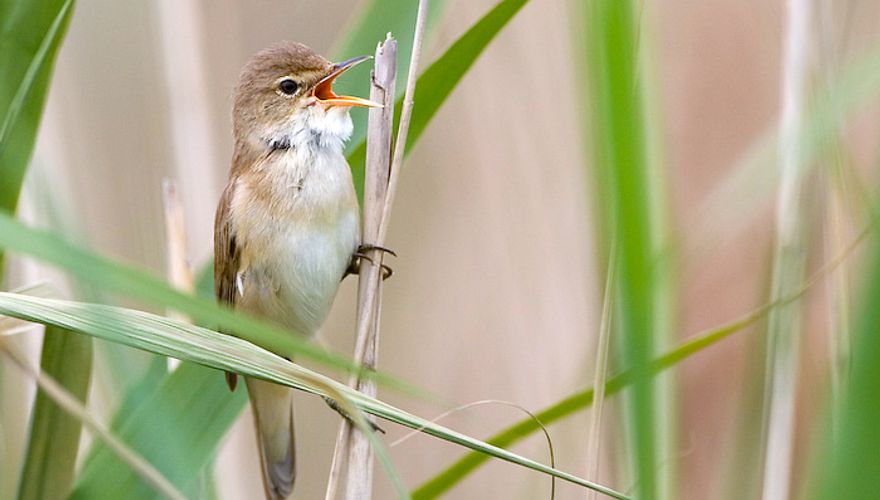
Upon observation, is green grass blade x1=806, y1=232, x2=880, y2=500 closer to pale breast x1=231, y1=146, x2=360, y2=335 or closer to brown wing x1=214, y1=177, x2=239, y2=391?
pale breast x1=231, y1=146, x2=360, y2=335

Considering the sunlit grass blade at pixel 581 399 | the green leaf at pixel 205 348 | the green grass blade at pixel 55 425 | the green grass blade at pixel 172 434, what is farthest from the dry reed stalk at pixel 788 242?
the green grass blade at pixel 55 425

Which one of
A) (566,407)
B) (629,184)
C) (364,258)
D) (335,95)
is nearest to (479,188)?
(335,95)

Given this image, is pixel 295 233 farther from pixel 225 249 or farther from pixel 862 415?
pixel 862 415

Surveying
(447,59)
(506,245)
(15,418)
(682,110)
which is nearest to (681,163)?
(682,110)

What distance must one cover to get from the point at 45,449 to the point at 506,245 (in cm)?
119

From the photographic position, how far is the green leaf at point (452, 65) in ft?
3.87

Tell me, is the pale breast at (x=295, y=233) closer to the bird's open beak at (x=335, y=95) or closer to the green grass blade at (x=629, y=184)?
the bird's open beak at (x=335, y=95)

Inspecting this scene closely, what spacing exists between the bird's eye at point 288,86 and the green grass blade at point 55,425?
603 millimetres

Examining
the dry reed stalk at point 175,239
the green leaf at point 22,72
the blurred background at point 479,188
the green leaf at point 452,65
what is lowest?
the green leaf at point 22,72

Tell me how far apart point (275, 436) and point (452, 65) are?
996 millimetres

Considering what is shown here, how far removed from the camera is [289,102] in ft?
5.66

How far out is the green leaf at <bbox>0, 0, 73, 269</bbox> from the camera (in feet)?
3.95

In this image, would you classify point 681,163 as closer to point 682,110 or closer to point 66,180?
point 682,110

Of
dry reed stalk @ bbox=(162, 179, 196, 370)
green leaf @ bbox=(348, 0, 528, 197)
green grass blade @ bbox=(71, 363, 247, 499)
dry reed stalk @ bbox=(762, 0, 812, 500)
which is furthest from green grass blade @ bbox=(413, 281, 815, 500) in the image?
dry reed stalk @ bbox=(162, 179, 196, 370)
